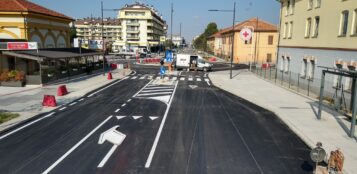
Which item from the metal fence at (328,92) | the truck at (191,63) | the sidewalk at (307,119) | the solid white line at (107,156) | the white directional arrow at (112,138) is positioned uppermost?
the truck at (191,63)

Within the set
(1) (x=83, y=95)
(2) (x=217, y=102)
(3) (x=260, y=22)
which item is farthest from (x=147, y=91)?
(3) (x=260, y=22)

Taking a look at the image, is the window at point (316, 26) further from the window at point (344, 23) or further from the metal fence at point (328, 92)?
the window at point (344, 23)

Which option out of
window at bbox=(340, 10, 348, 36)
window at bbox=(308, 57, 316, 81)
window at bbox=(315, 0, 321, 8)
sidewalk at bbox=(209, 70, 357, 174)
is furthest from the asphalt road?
window at bbox=(315, 0, 321, 8)

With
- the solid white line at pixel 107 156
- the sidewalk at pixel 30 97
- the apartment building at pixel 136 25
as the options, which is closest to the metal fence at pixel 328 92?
the solid white line at pixel 107 156

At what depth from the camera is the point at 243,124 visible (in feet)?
52.5

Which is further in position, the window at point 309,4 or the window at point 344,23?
the window at point 309,4

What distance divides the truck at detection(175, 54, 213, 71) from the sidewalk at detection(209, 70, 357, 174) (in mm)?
18904

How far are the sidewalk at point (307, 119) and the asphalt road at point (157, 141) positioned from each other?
742 millimetres

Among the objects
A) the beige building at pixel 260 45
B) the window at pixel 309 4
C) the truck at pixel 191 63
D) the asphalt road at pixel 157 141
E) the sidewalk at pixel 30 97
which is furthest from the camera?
the beige building at pixel 260 45

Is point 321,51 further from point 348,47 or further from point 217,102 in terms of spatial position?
point 217,102

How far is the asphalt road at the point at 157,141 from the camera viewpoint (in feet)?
34.1

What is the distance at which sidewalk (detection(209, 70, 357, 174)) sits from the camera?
12.6 metres

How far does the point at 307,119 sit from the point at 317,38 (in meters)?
13.0

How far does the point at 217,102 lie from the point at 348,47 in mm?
10038
